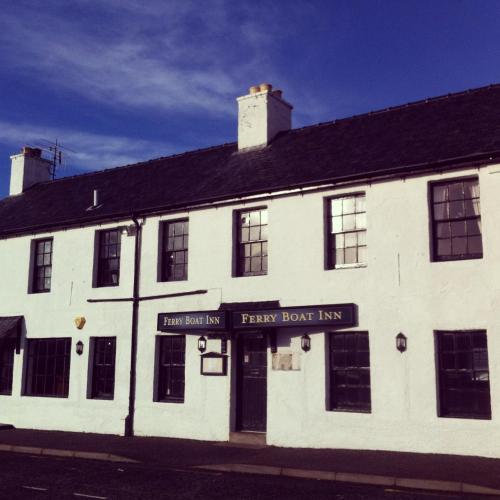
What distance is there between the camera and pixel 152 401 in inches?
664

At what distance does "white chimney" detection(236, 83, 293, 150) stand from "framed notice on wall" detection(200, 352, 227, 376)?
6.56m

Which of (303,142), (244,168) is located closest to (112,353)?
(244,168)

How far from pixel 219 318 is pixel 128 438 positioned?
4122 millimetres

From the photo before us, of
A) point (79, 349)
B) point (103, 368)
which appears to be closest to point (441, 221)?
point (103, 368)

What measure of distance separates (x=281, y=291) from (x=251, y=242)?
1.65 meters

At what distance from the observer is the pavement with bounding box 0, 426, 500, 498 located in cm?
1020

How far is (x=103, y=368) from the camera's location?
18234mm

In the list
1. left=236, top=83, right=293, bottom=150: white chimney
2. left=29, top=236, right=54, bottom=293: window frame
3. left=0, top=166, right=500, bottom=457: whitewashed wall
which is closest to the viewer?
left=0, top=166, right=500, bottom=457: whitewashed wall

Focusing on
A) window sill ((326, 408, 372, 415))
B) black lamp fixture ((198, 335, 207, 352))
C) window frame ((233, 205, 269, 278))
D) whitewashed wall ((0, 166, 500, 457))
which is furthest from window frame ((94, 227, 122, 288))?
window sill ((326, 408, 372, 415))

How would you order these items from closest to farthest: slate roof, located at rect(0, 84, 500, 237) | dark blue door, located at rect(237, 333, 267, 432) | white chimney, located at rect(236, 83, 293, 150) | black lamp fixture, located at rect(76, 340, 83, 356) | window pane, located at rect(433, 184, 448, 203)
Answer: window pane, located at rect(433, 184, 448, 203) → slate roof, located at rect(0, 84, 500, 237) → dark blue door, located at rect(237, 333, 267, 432) → black lamp fixture, located at rect(76, 340, 83, 356) → white chimney, located at rect(236, 83, 293, 150)

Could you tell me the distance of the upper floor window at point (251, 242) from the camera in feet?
52.4

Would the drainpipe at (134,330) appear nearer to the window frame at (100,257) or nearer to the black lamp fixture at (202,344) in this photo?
the window frame at (100,257)

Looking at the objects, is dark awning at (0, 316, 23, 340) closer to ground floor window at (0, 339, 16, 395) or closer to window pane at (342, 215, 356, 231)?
ground floor window at (0, 339, 16, 395)

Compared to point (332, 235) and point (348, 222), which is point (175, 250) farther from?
point (348, 222)
